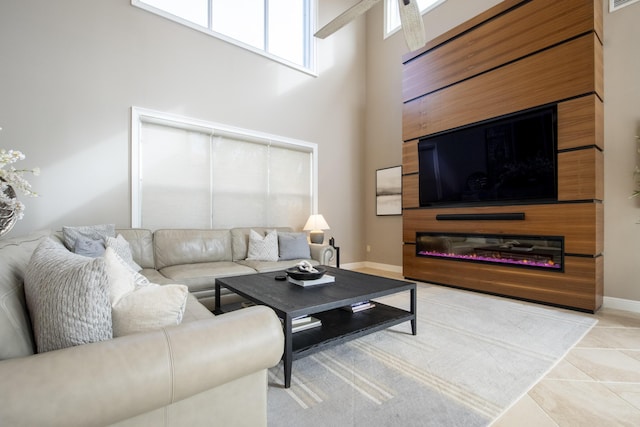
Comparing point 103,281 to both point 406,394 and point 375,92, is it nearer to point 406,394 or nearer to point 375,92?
point 406,394

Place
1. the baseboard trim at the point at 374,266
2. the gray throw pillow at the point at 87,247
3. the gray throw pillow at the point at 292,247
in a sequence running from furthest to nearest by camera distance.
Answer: the baseboard trim at the point at 374,266, the gray throw pillow at the point at 292,247, the gray throw pillow at the point at 87,247

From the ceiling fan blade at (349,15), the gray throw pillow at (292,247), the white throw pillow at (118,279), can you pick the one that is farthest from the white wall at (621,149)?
the white throw pillow at (118,279)

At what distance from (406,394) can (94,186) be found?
363 cm

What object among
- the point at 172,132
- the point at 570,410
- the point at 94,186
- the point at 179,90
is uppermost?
the point at 179,90

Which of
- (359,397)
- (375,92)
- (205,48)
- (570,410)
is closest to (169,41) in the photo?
(205,48)

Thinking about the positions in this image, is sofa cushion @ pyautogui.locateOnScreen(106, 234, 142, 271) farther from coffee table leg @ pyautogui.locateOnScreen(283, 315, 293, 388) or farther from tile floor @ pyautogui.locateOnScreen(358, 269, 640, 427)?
tile floor @ pyautogui.locateOnScreen(358, 269, 640, 427)

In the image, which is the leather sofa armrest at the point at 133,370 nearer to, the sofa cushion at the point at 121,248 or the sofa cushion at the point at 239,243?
the sofa cushion at the point at 121,248

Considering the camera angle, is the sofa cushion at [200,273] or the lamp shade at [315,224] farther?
the lamp shade at [315,224]

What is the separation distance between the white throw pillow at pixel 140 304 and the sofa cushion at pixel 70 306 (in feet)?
0.36

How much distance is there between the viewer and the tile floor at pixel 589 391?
140 cm

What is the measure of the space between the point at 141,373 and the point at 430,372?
161 centimetres

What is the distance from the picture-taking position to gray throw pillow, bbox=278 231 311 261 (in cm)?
374

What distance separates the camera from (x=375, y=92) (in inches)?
220

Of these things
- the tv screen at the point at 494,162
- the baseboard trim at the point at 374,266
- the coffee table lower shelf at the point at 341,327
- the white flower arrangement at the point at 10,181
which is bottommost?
the baseboard trim at the point at 374,266
